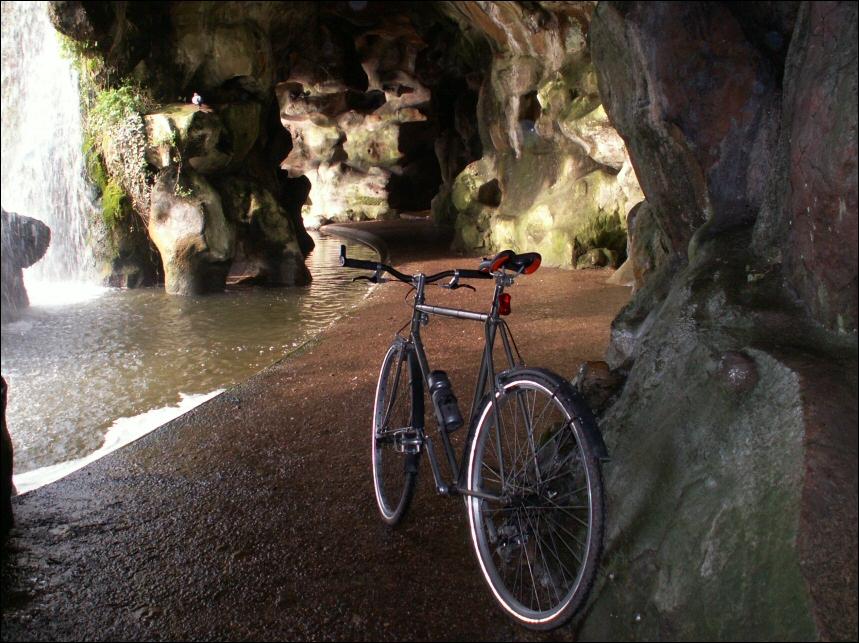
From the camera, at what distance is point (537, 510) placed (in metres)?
2.58

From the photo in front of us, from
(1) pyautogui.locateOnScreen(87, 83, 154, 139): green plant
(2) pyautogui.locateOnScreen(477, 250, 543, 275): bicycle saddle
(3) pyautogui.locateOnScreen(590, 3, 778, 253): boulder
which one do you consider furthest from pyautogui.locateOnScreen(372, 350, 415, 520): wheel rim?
(1) pyautogui.locateOnScreen(87, 83, 154, 139): green plant

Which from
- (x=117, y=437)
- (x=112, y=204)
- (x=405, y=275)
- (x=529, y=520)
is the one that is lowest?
(x=117, y=437)

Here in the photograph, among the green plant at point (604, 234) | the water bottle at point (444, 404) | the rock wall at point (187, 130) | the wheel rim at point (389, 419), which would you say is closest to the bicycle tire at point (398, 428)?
the wheel rim at point (389, 419)

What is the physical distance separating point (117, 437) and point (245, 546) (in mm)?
2908

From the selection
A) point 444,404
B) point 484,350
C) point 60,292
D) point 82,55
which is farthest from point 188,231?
point 484,350

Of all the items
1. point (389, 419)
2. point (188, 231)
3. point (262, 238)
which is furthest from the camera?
point (262, 238)

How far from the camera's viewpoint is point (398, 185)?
33.9 meters

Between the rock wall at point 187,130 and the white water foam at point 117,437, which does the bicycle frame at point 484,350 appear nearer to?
the white water foam at point 117,437

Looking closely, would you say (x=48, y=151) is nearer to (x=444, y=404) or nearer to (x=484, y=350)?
(x=444, y=404)

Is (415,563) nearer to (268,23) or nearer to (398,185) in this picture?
(268,23)

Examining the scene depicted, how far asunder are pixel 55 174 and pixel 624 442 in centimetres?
1250

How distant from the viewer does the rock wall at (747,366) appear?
192cm

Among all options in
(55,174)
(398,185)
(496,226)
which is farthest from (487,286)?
(398,185)

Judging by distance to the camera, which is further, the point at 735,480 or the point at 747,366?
the point at 747,366
